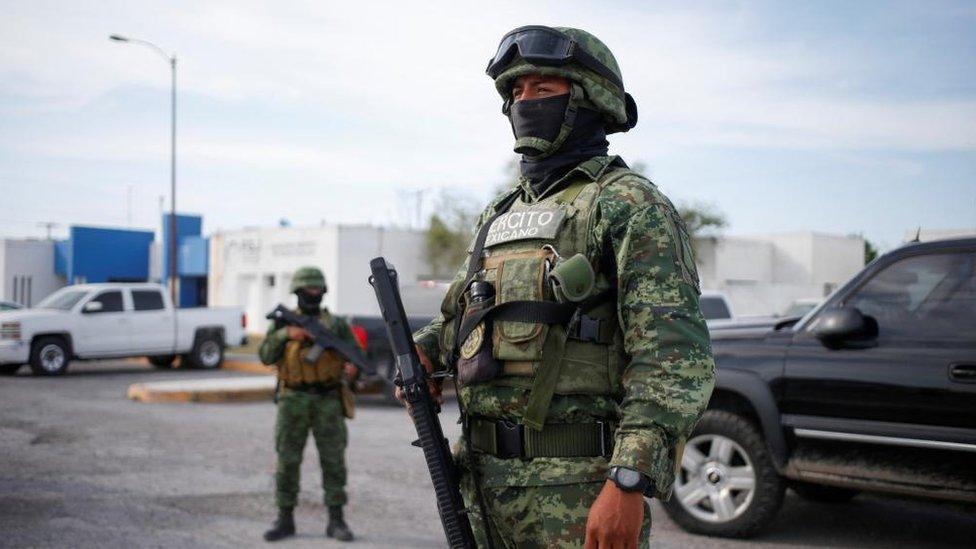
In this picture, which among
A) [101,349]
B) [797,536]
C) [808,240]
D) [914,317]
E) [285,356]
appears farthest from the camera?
[808,240]

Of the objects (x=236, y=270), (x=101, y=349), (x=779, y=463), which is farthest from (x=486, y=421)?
(x=236, y=270)

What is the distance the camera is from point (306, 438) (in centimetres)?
598

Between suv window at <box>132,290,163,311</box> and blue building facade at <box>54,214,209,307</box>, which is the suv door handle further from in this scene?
blue building facade at <box>54,214,209,307</box>

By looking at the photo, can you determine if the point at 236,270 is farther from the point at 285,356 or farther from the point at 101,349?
the point at 285,356

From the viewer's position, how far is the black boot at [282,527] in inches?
218

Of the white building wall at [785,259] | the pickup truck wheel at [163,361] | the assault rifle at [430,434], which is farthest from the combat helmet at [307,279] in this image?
the white building wall at [785,259]

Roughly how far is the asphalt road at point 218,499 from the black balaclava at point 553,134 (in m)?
3.47

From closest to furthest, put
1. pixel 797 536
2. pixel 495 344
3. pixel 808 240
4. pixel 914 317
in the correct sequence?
pixel 495 344
pixel 914 317
pixel 797 536
pixel 808 240

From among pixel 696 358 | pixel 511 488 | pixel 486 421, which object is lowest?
pixel 511 488

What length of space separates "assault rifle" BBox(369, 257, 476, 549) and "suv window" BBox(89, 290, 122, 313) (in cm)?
1646

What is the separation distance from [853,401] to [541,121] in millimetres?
3280

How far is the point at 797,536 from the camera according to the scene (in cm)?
563

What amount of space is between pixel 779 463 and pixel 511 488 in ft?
11.0

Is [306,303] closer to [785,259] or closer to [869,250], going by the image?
[785,259]
